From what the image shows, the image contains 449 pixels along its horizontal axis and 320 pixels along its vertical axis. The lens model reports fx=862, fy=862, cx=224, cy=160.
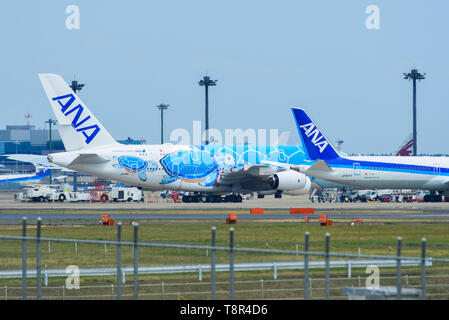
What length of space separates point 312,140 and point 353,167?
4.35 metres

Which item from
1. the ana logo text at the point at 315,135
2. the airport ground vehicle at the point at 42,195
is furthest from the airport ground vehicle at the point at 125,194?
the ana logo text at the point at 315,135

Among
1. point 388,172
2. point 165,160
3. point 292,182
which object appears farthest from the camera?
point 292,182

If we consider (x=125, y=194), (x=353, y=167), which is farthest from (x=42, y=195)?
(x=353, y=167)

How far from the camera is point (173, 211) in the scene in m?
64.3

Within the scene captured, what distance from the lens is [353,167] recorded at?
76.1 metres

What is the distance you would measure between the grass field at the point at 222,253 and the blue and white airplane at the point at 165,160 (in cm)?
2773

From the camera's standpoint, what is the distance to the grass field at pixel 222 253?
81.2 ft

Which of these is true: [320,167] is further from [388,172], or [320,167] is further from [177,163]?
[177,163]

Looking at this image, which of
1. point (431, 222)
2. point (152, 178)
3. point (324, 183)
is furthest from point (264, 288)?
point (324, 183)

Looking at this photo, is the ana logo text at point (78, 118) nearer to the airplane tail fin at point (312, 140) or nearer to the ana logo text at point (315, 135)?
the airplane tail fin at point (312, 140)

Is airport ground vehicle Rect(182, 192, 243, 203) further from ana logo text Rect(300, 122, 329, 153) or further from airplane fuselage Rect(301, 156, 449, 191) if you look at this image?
ana logo text Rect(300, 122, 329, 153)

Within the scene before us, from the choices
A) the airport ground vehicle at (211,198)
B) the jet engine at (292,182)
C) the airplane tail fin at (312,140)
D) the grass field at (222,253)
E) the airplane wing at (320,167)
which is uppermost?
the airplane tail fin at (312,140)
